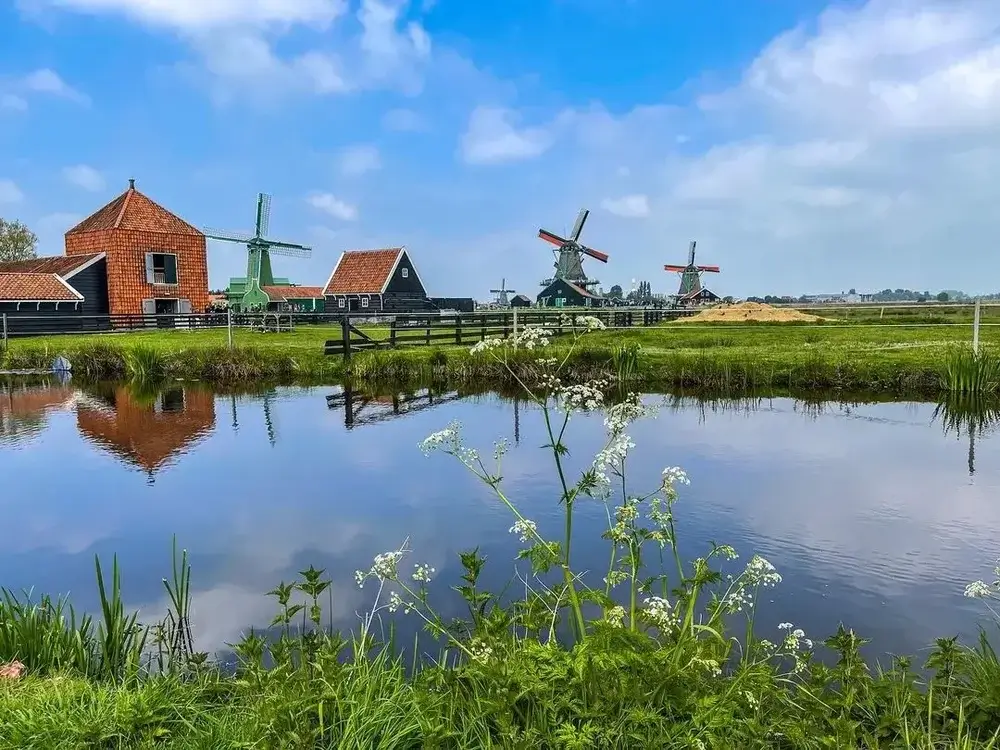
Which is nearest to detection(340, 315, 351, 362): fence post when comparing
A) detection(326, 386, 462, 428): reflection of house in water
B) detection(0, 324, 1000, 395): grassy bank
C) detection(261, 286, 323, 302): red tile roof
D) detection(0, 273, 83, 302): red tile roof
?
detection(0, 324, 1000, 395): grassy bank

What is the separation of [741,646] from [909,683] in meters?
0.93

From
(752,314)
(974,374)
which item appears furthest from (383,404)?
(752,314)

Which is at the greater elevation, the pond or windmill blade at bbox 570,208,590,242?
windmill blade at bbox 570,208,590,242

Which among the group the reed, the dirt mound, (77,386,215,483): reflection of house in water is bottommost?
(77,386,215,483): reflection of house in water

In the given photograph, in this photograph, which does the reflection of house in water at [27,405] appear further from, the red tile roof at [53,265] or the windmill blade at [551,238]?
the windmill blade at [551,238]

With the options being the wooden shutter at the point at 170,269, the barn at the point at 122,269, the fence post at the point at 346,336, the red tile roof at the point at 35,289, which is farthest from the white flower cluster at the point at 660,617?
the wooden shutter at the point at 170,269

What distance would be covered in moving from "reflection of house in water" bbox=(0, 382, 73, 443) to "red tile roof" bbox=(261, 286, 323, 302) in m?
34.4

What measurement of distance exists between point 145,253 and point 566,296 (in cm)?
3703

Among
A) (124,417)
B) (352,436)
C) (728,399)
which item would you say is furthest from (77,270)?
(728,399)

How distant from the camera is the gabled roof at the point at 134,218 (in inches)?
1316

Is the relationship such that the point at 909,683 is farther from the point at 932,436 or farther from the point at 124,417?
the point at 124,417

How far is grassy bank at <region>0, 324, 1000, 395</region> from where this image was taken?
14258mm

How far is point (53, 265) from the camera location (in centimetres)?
3278

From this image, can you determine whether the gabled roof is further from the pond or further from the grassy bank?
the pond
